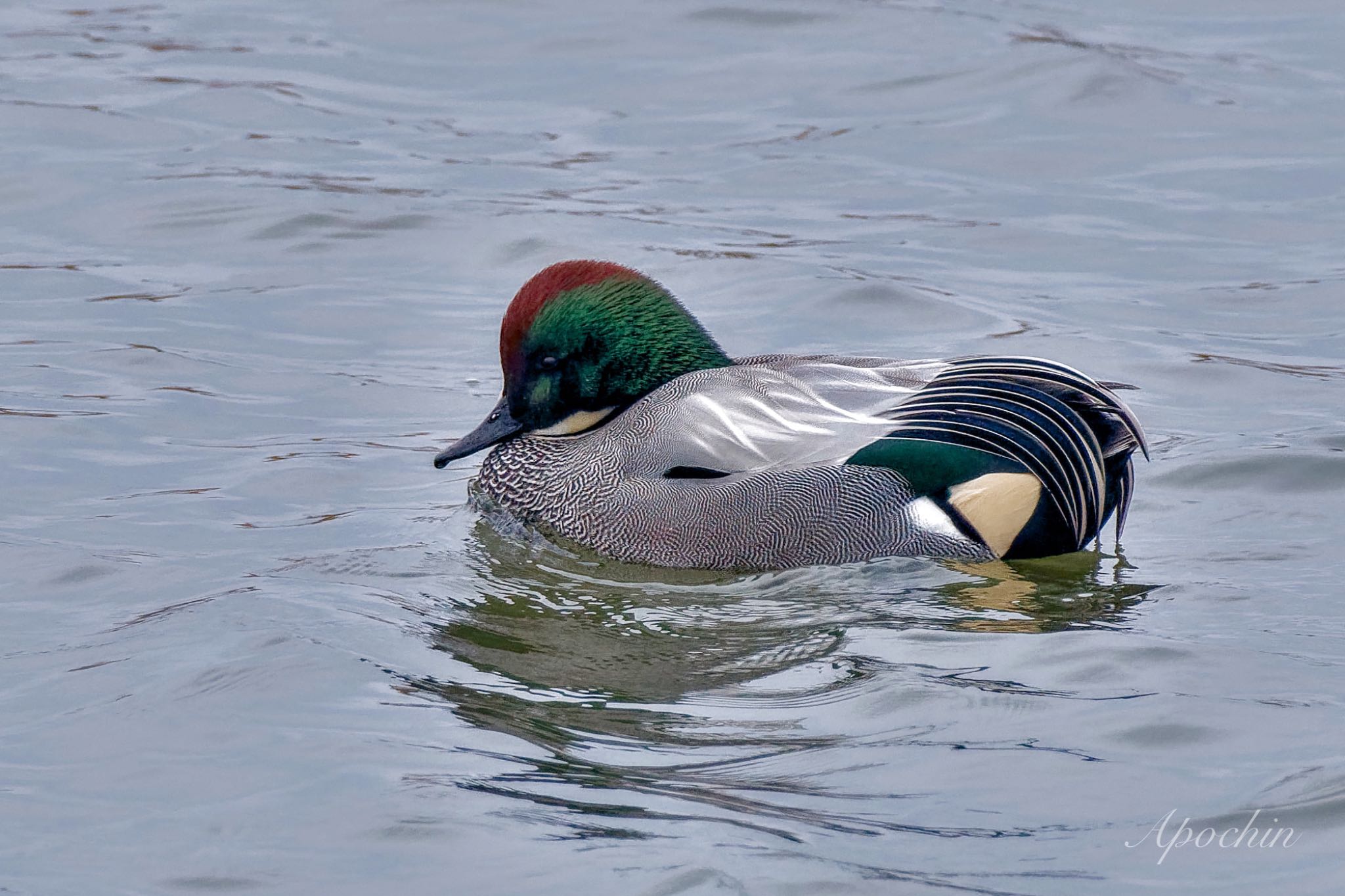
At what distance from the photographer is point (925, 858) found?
4.43 m

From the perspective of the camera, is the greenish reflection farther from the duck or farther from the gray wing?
the gray wing

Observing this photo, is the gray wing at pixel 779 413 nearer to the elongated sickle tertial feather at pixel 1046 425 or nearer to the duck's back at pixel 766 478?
the duck's back at pixel 766 478

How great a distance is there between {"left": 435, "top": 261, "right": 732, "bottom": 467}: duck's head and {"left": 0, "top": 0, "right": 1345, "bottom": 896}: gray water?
58cm

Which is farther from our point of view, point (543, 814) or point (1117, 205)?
point (1117, 205)

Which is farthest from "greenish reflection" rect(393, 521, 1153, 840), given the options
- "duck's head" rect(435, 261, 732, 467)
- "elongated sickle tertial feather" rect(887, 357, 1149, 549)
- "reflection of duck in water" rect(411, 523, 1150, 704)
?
"duck's head" rect(435, 261, 732, 467)

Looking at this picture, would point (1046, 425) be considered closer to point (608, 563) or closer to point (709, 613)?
point (709, 613)

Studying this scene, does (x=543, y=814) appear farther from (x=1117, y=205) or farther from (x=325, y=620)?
(x=1117, y=205)

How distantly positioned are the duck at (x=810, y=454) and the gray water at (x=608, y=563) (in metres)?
0.15

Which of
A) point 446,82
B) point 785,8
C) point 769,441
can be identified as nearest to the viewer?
point 769,441

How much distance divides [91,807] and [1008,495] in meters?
3.27

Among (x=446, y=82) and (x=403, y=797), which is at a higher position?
(x=446, y=82)

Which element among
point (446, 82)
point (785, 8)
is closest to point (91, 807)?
point (446, 82)

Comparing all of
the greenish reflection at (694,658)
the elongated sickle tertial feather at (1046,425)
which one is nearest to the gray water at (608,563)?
the greenish reflection at (694,658)

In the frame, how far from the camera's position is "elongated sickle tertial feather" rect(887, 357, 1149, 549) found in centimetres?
650
